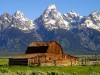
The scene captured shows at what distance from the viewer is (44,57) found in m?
108

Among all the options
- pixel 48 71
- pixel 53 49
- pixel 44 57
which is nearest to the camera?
pixel 48 71

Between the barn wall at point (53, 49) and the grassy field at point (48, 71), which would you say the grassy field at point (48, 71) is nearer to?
the grassy field at point (48, 71)

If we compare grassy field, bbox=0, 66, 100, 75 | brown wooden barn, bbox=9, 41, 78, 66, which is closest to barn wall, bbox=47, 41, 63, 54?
brown wooden barn, bbox=9, 41, 78, 66

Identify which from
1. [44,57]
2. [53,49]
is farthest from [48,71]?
[53,49]

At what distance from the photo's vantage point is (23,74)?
48156mm

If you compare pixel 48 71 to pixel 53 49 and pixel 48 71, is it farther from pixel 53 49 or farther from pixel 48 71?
pixel 53 49

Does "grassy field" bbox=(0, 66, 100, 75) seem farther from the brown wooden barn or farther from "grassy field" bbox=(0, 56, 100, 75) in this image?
the brown wooden barn

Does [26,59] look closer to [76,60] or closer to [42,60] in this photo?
[42,60]

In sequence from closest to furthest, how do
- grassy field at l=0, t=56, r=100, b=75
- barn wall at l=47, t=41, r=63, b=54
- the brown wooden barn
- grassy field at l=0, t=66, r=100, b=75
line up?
grassy field at l=0, t=66, r=100, b=75 < grassy field at l=0, t=56, r=100, b=75 < the brown wooden barn < barn wall at l=47, t=41, r=63, b=54

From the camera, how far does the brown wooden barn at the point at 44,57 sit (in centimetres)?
10331

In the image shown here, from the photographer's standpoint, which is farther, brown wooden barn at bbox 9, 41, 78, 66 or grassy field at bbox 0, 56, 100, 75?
brown wooden barn at bbox 9, 41, 78, 66

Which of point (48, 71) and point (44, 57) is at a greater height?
point (44, 57)

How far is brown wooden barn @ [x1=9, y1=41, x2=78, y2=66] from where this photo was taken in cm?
10331

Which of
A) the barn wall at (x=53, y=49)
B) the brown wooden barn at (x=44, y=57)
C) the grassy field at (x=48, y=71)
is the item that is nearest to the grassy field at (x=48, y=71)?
the grassy field at (x=48, y=71)
